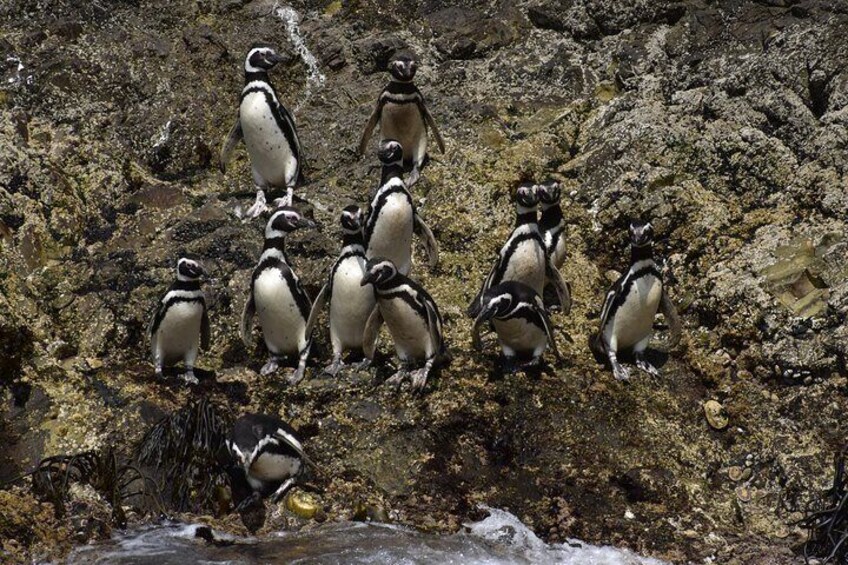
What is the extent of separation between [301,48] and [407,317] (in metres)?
3.81

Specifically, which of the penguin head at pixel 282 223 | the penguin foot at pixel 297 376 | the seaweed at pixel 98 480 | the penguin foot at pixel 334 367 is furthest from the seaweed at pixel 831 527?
the penguin head at pixel 282 223

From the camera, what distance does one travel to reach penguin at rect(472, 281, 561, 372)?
6.61 m

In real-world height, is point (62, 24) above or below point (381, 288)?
above

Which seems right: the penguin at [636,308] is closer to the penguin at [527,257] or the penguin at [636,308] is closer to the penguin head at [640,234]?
the penguin head at [640,234]

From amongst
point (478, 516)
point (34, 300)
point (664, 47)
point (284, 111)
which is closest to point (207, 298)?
point (34, 300)

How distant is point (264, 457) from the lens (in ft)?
18.9

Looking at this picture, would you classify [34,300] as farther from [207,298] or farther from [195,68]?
[195,68]

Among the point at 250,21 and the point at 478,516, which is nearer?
the point at 478,516

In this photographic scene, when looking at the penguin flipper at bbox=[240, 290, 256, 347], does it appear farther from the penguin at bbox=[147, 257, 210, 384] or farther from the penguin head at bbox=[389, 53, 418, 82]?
the penguin head at bbox=[389, 53, 418, 82]

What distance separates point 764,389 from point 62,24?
6.21 meters

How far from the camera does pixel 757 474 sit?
6250mm

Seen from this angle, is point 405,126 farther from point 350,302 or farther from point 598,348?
point 598,348

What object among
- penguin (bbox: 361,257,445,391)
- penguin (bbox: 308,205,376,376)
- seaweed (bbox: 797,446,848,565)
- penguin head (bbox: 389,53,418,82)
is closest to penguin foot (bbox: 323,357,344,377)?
penguin (bbox: 308,205,376,376)

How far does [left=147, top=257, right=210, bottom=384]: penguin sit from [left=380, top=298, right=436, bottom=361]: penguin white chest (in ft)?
3.72
